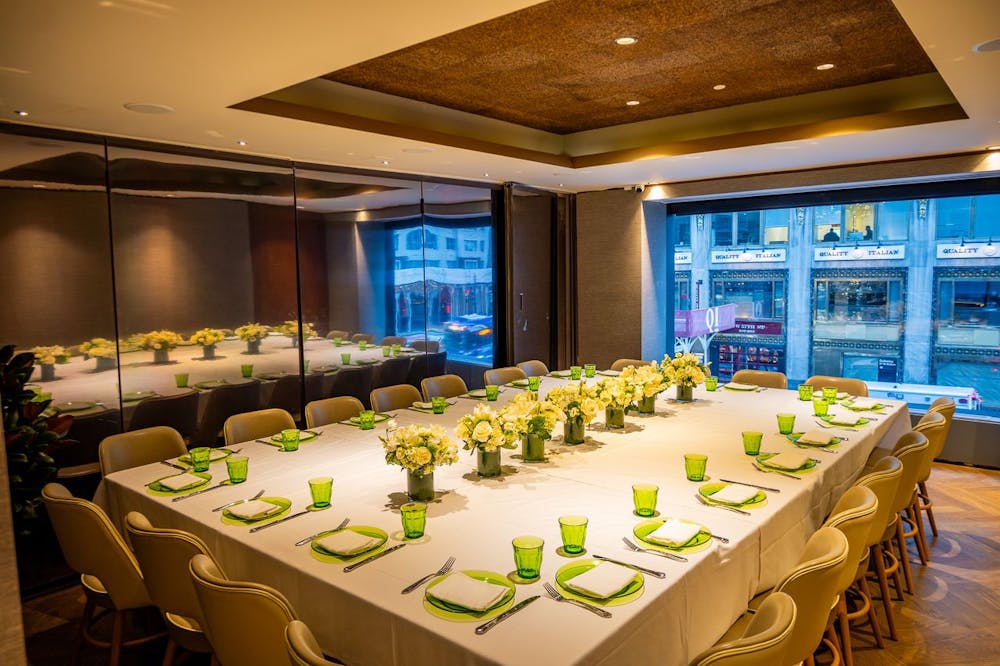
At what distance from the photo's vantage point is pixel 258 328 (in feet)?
17.6

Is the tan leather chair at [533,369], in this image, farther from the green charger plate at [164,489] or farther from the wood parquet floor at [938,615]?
the green charger plate at [164,489]

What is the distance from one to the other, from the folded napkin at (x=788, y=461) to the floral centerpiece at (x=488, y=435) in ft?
3.80

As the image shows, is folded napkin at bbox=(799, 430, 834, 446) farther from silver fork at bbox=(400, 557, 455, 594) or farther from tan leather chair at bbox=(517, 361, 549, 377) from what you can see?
tan leather chair at bbox=(517, 361, 549, 377)

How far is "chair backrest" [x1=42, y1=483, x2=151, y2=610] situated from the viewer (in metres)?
2.62

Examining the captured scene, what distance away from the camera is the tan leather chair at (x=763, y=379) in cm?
551

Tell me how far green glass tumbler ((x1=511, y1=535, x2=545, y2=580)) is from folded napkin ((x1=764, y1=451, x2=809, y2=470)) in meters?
1.51

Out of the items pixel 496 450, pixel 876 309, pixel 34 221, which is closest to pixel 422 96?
pixel 34 221

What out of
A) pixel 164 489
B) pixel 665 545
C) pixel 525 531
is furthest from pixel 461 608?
pixel 164 489

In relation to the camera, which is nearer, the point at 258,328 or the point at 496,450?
the point at 496,450

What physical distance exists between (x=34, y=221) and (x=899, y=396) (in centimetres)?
739

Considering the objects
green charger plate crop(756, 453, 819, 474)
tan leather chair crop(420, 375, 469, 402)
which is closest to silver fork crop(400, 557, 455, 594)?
green charger plate crop(756, 453, 819, 474)

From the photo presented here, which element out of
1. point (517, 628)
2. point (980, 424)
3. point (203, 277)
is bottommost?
point (980, 424)

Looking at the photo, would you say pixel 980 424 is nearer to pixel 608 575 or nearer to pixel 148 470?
pixel 608 575

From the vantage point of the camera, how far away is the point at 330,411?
14.4 ft
